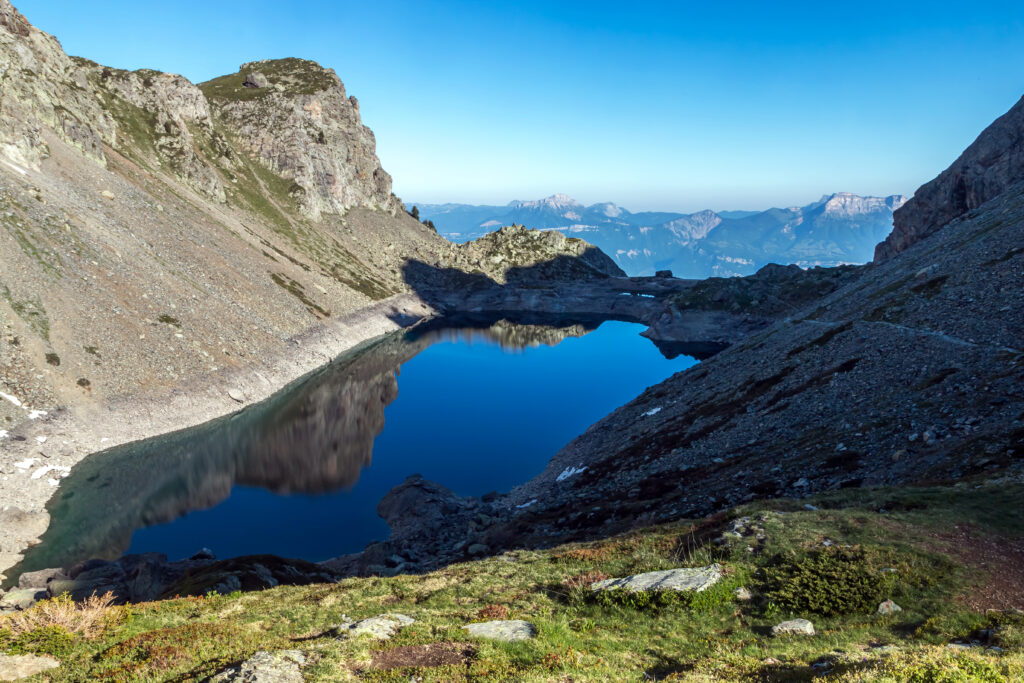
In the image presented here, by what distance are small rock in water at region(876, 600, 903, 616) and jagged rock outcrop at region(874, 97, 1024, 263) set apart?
94657 mm

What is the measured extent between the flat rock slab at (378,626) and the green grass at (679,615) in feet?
1.37

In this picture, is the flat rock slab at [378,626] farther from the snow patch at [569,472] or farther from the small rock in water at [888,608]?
the snow patch at [569,472]

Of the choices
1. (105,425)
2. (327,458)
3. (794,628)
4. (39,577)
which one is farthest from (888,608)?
(105,425)

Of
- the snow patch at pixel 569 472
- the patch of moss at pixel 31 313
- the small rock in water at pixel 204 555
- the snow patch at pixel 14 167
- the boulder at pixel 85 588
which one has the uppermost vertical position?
the snow patch at pixel 14 167

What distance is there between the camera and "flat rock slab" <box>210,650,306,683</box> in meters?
11.3

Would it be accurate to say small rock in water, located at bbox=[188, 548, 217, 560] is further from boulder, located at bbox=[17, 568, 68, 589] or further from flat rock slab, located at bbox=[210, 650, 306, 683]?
flat rock slab, located at bbox=[210, 650, 306, 683]

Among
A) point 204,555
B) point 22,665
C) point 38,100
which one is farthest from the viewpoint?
point 38,100

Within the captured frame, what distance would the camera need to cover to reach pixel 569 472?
4969cm

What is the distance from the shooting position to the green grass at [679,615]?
11.5 metres

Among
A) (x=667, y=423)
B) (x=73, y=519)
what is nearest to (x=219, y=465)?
(x=73, y=519)

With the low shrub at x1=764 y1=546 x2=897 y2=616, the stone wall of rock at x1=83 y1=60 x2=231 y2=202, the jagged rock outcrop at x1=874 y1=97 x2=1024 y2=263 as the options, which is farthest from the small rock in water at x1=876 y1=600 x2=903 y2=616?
the stone wall of rock at x1=83 y1=60 x2=231 y2=202

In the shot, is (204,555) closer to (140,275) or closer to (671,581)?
(671,581)

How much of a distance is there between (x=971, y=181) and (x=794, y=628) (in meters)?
108

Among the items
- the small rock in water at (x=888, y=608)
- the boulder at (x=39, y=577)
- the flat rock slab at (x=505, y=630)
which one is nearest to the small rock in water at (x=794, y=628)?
the small rock in water at (x=888, y=608)
